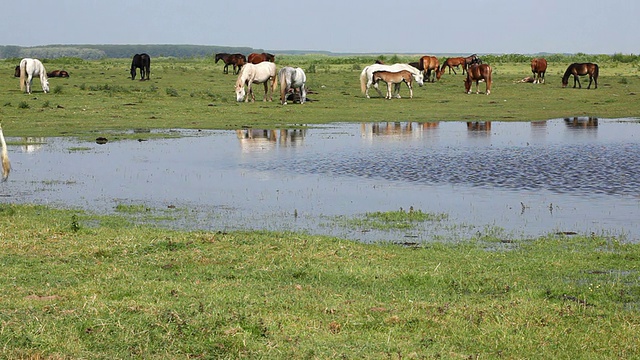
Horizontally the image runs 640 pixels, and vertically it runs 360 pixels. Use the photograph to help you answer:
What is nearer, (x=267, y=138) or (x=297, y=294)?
(x=297, y=294)

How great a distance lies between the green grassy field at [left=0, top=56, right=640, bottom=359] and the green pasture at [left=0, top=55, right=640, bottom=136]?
15078mm

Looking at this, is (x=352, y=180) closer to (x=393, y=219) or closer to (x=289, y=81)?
(x=393, y=219)

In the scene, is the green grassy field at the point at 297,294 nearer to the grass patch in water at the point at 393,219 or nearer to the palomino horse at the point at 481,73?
the grass patch in water at the point at 393,219

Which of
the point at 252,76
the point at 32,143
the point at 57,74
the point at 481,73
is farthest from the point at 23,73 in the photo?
the point at 481,73

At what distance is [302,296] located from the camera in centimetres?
773

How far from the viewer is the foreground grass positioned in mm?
6320

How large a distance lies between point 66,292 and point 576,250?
221 inches

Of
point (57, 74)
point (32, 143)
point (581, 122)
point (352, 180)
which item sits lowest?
point (352, 180)

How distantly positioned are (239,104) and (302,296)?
85.1 feet

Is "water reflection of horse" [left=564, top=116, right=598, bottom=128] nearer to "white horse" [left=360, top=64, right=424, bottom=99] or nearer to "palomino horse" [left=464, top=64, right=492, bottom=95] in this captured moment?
"palomino horse" [left=464, top=64, right=492, bottom=95]

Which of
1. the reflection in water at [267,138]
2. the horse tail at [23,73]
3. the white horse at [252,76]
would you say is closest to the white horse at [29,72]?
the horse tail at [23,73]

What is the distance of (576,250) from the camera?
10133 millimetres

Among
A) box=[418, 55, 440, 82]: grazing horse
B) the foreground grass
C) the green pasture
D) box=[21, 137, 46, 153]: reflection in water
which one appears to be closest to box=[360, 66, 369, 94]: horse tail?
the green pasture

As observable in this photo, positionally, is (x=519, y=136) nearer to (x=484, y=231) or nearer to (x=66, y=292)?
(x=484, y=231)
